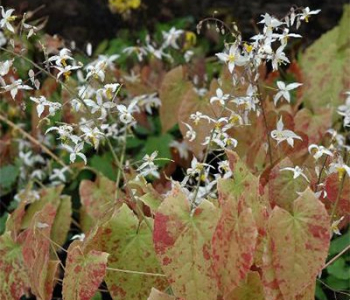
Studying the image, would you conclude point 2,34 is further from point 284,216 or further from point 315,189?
point 284,216

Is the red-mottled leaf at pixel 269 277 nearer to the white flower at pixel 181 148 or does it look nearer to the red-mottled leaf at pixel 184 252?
the red-mottled leaf at pixel 184 252

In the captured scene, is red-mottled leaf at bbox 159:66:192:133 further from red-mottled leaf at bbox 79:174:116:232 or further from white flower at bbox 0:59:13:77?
white flower at bbox 0:59:13:77

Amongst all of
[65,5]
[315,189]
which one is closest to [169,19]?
A: [65,5]

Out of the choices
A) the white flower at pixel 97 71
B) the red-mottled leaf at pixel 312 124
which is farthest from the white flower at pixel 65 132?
the red-mottled leaf at pixel 312 124

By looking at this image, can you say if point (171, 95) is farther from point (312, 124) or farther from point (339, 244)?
point (339, 244)

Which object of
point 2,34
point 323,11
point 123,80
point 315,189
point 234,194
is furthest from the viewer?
point 323,11

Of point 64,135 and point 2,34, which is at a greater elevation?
point 64,135

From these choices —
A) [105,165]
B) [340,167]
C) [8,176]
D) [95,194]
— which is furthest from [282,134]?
[8,176]
